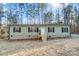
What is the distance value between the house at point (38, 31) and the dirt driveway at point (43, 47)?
0.20 ft

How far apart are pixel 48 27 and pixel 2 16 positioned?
1.75 ft

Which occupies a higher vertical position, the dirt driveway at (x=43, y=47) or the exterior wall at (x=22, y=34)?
the exterior wall at (x=22, y=34)

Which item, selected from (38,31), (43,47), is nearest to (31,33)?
(38,31)

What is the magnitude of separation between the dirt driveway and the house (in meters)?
0.06

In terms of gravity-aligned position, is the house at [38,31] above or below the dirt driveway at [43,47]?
above

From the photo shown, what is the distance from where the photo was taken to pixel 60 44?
4426 mm

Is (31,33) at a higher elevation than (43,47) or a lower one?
higher

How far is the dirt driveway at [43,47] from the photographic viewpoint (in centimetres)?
441

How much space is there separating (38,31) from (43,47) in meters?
0.19

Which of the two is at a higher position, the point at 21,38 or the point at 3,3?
the point at 3,3

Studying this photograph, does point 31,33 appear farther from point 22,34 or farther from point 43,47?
point 43,47

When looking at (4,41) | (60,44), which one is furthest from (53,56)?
(4,41)

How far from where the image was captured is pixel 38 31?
14.6 ft

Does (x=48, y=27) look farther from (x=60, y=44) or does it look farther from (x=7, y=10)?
(x=7, y=10)
